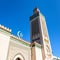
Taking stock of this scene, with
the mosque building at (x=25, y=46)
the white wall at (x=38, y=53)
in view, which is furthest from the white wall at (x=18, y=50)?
the white wall at (x=38, y=53)

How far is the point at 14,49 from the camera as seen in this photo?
8812 millimetres

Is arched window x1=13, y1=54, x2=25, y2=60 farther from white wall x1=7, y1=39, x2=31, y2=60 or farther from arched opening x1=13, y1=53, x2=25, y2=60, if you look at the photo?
white wall x1=7, y1=39, x2=31, y2=60

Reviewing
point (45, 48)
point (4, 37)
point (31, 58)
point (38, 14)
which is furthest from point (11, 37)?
point (38, 14)

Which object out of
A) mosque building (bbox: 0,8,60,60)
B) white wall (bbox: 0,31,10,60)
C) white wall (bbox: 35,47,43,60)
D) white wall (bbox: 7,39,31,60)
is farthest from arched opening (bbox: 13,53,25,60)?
white wall (bbox: 35,47,43,60)

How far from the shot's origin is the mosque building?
7.87 metres

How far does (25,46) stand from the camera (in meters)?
10.2

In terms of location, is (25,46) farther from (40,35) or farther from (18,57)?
(40,35)

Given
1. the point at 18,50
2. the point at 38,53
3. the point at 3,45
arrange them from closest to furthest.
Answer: the point at 3,45 → the point at 18,50 → the point at 38,53

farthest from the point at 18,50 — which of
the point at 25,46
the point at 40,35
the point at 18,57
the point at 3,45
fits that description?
the point at 40,35

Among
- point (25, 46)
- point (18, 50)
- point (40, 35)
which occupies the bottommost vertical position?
point (18, 50)

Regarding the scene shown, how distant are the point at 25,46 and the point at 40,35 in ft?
11.3

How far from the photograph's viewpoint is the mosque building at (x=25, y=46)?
787 centimetres

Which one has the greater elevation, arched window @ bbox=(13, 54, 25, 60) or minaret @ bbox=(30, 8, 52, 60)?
minaret @ bbox=(30, 8, 52, 60)

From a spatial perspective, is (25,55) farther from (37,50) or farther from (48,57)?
(48,57)
